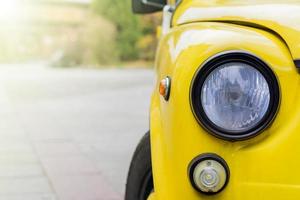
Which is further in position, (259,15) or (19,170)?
(19,170)

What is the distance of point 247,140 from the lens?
79.5 inches

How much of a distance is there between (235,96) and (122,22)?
20654mm

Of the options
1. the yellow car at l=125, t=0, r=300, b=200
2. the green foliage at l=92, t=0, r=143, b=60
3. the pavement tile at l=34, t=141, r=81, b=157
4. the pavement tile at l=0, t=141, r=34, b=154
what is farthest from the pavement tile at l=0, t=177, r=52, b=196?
the green foliage at l=92, t=0, r=143, b=60

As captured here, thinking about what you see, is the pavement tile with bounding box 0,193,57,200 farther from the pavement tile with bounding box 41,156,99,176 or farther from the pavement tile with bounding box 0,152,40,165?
the pavement tile with bounding box 0,152,40,165

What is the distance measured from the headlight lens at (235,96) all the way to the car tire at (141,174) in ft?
3.13

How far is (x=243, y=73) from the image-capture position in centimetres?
204

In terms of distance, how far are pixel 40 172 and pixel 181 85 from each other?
3.28 m

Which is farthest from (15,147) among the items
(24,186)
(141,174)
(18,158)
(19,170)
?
(141,174)

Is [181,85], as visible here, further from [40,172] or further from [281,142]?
[40,172]

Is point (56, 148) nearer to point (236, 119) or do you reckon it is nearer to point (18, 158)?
point (18, 158)

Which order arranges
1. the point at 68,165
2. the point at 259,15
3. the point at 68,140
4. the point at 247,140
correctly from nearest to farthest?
1. the point at 247,140
2. the point at 259,15
3. the point at 68,165
4. the point at 68,140

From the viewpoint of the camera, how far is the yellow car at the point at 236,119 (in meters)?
1.97

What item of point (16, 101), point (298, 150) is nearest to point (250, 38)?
point (298, 150)

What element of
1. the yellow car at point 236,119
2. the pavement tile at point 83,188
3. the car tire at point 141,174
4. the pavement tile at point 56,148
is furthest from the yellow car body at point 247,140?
the pavement tile at point 56,148
